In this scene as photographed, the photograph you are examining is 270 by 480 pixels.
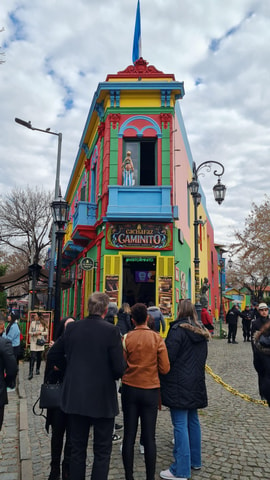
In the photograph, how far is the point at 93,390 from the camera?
3189mm

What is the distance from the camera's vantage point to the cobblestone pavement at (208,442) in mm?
4152

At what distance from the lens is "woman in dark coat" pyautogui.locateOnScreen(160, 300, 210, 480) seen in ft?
12.9

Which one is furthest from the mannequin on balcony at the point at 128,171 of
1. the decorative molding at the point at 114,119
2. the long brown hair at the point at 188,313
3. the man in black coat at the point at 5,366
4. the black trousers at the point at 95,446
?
the black trousers at the point at 95,446

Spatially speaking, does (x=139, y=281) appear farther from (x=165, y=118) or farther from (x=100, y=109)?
(x=100, y=109)

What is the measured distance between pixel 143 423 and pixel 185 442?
1.72 ft

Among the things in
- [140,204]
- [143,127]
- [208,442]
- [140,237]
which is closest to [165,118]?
[143,127]

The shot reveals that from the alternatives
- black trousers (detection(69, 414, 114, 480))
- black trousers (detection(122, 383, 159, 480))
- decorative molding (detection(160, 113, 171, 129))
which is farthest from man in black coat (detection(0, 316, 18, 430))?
decorative molding (detection(160, 113, 171, 129))

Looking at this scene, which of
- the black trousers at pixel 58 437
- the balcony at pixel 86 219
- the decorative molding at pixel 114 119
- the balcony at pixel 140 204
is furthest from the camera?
the balcony at pixel 86 219

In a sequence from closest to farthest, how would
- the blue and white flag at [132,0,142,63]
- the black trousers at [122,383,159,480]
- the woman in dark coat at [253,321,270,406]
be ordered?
the woman in dark coat at [253,321,270,406]
the black trousers at [122,383,159,480]
the blue and white flag at [132,0,142,63]

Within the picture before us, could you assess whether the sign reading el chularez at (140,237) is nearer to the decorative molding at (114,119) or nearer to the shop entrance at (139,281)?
the shop entrance at (139,281)

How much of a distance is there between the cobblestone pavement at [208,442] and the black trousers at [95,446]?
0.96 metres

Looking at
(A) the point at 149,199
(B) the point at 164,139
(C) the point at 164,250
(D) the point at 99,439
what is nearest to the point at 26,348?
(C) the point at 164,250

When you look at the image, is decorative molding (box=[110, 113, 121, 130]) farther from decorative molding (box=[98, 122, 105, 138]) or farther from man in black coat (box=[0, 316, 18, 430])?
man in black coat (box=[0, 316, 18, 430])

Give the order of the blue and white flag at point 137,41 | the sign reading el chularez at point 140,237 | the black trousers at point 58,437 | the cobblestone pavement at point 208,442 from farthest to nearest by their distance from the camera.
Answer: the blue and white flag at point 137,41 < the sign reading el chularez at point 140,237 < the cobblestone pavement at point 208,442 < the black trousers at point 58,437
